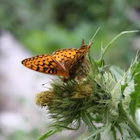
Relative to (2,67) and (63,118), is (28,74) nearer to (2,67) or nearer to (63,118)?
(2,67)

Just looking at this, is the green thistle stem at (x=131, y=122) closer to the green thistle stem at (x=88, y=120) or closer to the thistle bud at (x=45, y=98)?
the green thistle stem at (x=88, y=120)

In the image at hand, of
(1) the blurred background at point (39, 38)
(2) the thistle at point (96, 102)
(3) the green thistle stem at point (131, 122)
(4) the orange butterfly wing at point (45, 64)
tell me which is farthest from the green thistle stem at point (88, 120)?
(1) the blurred background at point (39, 38)

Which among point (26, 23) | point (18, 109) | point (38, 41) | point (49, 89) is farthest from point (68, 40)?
point (49, 89)

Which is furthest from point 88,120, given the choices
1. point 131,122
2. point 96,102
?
point 131,122

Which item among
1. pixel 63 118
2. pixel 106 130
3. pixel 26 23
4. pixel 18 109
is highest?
pixel 26 23

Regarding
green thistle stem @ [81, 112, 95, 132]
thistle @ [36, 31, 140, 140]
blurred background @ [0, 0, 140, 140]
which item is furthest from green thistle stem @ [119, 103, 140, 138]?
blurred background @ [0, 0, 140, 140]

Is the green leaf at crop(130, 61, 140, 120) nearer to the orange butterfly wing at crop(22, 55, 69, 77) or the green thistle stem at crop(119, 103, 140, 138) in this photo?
the green thistle stem at crop(119, 103, 140, 138)
